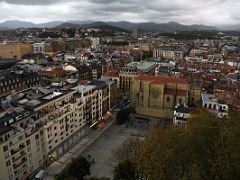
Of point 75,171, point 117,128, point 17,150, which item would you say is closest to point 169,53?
point 117,128

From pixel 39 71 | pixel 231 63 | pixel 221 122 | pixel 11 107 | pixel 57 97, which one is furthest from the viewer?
pixel 231 63

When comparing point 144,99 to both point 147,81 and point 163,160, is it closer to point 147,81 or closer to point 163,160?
point 147,81

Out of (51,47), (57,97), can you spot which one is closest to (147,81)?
(57,97)

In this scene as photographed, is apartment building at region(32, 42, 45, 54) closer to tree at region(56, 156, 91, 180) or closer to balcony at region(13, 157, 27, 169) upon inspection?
balcony at region(13, 157, 27, 169)

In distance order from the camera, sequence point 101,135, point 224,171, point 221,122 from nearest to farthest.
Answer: point 224,171 < point 221,122 < point 101,135

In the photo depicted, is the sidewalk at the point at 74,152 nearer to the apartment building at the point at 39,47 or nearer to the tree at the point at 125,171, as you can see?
the tree at the point at 125,171

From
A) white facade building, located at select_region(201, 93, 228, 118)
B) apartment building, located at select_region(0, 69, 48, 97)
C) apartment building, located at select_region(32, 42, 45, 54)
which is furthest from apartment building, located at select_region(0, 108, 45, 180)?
apartment building, located at select_region(32, 42, 45, 54)
